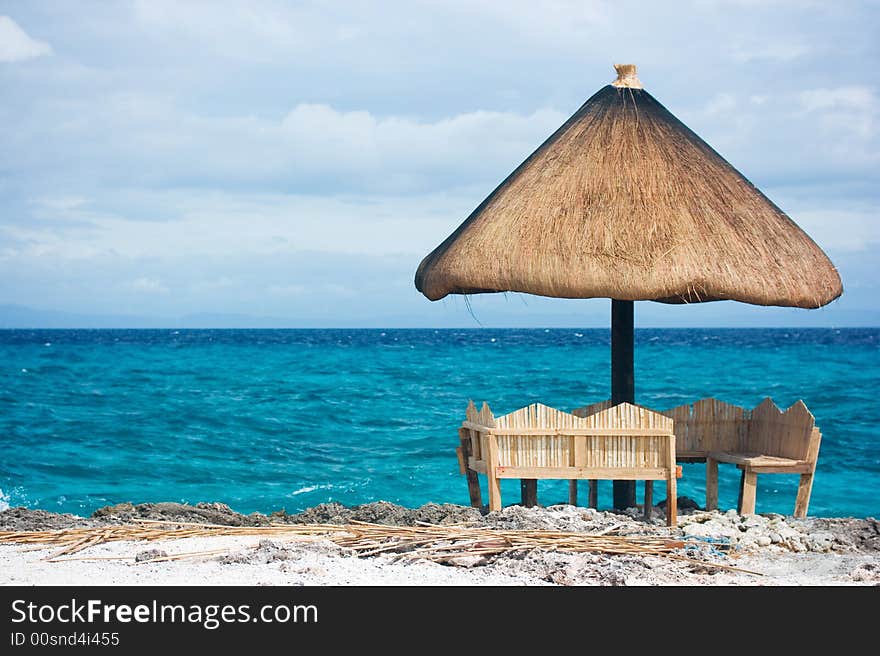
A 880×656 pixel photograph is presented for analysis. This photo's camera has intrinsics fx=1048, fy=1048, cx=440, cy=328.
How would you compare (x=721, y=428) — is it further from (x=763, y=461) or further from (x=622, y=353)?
(x=622, y=353)

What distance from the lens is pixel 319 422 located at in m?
21.6

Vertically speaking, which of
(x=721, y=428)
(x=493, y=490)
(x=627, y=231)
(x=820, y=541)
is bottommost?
(x=820, y=541)

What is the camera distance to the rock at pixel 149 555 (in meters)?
5.99

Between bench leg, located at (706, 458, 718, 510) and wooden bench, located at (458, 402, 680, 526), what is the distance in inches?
37.6

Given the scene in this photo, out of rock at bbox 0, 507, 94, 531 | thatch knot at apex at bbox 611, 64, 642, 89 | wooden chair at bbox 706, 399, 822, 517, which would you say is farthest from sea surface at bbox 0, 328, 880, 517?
thatch knot at apex at bbox 611, 64, 642, 89

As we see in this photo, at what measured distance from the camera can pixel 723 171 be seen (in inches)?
318

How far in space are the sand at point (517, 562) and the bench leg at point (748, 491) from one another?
466mm

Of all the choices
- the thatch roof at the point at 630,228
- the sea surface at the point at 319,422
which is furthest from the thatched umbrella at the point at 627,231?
the sea surface at the point at 319,422

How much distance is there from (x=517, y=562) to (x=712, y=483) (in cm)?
318

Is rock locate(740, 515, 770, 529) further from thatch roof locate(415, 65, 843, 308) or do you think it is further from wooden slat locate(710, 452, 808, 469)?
thatch roof locate(415, 65, 843, 308)

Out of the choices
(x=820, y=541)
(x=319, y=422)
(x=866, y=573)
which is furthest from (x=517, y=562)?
(x=319, y=422)

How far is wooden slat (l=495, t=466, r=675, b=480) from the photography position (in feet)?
24.5

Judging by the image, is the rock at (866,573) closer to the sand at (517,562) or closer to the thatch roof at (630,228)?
the sand at (517,562)

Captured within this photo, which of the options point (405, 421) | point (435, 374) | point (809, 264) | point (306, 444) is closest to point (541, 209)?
point (809, 264)
